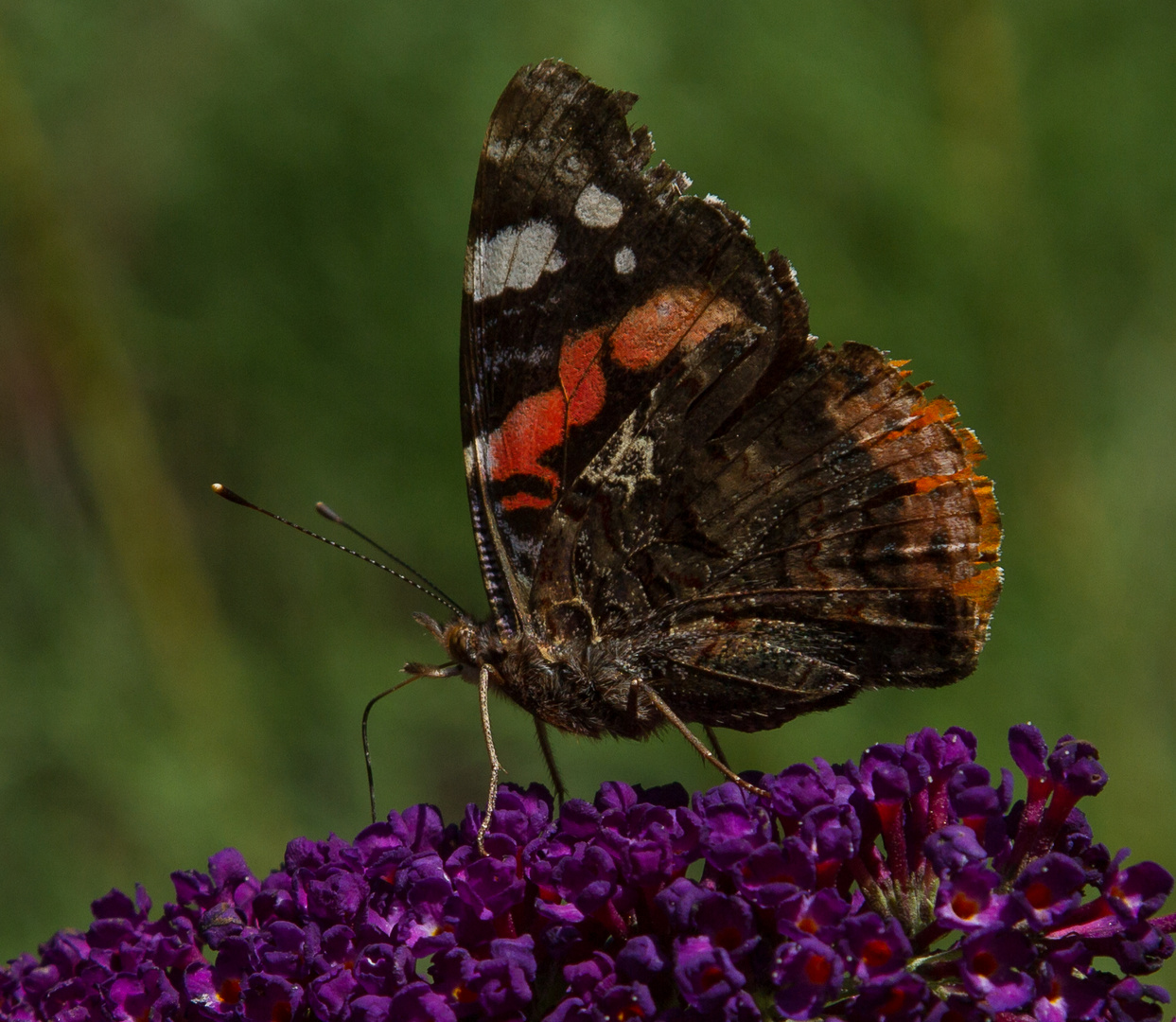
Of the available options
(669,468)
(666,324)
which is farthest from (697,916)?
(666,324)

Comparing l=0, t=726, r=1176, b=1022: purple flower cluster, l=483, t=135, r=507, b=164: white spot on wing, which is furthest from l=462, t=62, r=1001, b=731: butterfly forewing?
l=0, t=726, r=1176, b=1022: purple flower cluster

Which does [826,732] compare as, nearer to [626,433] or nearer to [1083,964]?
[626,433]

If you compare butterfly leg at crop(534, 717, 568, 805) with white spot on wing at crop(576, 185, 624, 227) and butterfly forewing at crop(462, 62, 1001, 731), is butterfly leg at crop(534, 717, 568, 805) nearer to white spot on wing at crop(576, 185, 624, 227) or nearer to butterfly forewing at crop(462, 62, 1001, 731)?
butterfly forewing at crop(462, 62, 1001, 731)

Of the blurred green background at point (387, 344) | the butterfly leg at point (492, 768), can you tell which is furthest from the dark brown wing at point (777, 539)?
the blurred green background at point (387, 344)

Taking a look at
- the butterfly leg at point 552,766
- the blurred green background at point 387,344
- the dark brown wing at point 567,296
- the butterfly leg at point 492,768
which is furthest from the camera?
the blurred green background at point 387,344

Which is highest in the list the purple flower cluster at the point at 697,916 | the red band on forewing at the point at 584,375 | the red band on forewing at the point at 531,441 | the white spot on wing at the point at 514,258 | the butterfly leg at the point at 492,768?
the white spot on wing at the point at 514,258

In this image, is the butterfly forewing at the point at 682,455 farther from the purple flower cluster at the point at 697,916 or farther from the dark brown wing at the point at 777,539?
the purple flower cluster at the point at 697,916

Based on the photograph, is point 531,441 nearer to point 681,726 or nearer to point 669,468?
point 669,468

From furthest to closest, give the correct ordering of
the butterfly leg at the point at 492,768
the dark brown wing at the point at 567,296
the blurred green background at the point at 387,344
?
the blurred green background at the point at 387,344 < the dark brown wing at the point at 567,296 < the butterfly leg at the point at 492,768
